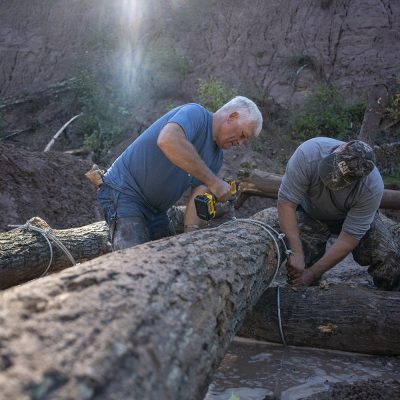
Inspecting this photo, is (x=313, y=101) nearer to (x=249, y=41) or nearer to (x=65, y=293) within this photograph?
(x=249, y=41)

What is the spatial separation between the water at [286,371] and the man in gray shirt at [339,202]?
627 millimetres

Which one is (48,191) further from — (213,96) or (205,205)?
(213,96)

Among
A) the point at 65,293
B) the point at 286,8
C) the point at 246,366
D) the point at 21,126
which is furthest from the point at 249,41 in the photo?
the point at 65,293

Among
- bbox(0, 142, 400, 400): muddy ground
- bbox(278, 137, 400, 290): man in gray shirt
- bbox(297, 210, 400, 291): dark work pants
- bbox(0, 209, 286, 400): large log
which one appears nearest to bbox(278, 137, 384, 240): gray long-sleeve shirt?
bbox(278, 137, 400, 290): man in gray shirt

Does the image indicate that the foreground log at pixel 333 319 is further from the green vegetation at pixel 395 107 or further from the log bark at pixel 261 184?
the green vegetation at pixel 395 107

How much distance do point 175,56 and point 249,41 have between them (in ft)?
6.07

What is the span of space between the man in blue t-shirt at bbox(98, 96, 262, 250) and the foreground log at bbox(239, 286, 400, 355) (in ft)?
2.75

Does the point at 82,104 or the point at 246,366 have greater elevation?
the point at 82,104

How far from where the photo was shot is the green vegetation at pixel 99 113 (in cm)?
1062

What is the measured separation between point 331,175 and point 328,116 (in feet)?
21.6

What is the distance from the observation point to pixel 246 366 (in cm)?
307

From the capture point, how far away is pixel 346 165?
3.30 metres

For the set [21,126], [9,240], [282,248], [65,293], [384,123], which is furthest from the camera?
[21,126]

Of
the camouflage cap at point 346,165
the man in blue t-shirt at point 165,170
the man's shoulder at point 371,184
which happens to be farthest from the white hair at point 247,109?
the man's shoulder at point 371,184
